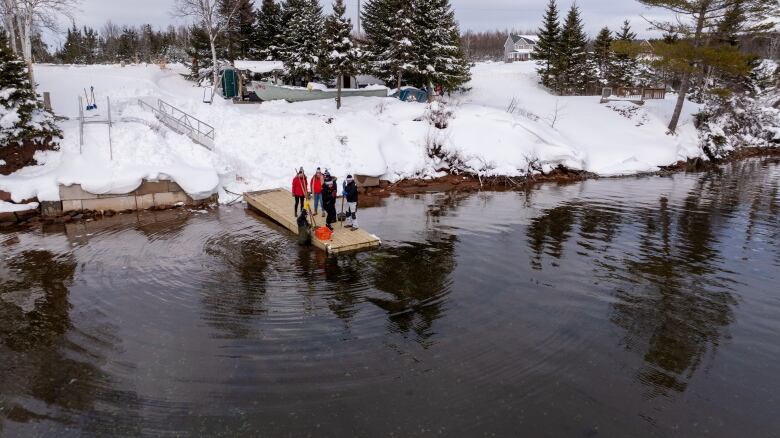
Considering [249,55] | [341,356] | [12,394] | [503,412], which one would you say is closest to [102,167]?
[12,394]

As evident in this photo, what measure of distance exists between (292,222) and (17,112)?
12439mm

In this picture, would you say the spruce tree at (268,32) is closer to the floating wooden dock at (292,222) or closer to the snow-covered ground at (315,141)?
the snow-covered ground at (315,141)

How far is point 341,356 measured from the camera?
866 centimetres

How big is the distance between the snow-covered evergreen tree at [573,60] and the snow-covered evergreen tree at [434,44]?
12.5m

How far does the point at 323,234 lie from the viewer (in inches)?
554

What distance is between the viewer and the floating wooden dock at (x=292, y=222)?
13.9 metres

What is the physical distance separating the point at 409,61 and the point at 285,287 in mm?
29222

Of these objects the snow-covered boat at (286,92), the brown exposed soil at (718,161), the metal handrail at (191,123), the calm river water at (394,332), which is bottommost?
the calm river water at (394,332)

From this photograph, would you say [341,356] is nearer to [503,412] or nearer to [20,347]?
[503,412]

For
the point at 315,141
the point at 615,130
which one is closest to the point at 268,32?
the point at 315,141

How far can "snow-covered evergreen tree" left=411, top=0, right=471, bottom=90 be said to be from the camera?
36.3 m

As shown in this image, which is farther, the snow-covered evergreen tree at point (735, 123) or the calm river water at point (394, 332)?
the snow-covered evergreen tree at point (735, 123)

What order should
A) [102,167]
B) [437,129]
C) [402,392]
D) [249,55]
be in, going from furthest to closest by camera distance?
[249,55] → [437,129] → [102,167] → [402,392]

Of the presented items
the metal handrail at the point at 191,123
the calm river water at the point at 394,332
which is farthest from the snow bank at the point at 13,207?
the metal handrail at the point at 191,123
